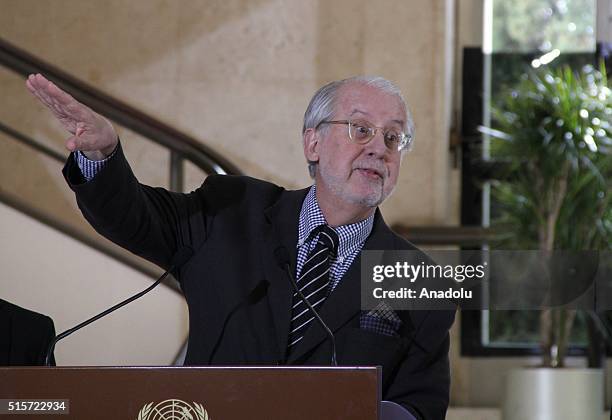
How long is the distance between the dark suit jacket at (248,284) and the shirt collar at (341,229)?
0.05ft

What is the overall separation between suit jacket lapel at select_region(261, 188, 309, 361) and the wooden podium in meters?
0.57

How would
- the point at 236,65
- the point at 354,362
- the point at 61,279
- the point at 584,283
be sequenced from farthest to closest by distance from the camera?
the point at 236,65, the point at 584,283, the point at 61,279, the point at 354,362

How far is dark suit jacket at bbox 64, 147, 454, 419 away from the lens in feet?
6.45

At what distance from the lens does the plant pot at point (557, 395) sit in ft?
13.2

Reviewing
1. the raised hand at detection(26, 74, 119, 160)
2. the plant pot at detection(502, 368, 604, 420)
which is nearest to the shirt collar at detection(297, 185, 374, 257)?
the raised hand at detection(26, 74, 119, 160)

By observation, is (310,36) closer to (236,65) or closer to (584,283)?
(236,65)

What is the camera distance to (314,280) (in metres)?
2.10

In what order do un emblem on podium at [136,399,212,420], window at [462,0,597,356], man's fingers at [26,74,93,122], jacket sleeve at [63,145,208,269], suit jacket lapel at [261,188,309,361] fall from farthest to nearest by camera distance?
window at [462,0,597,356]
suit jacket lapel at [261,188,309,361]
jacket sleeve at [63,145,208,269]
man's fingers at [26,74,93,122]
un emblem on podium at [136,399,212,420]

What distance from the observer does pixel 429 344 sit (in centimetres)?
203

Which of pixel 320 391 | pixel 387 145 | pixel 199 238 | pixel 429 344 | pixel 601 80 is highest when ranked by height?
pixel 601 80

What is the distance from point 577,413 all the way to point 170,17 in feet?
8.59

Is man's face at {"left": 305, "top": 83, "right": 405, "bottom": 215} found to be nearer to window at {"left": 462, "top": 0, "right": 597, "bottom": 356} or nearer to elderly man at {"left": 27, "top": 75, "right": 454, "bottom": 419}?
elderly man at {"left": 27, "top": 75, "right": 454, "bottom": 419}

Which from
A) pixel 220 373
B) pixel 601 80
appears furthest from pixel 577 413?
pixel 220 373

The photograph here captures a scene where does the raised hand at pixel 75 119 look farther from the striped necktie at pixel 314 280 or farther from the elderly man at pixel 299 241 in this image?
the striped necktie at pixel 314 280
